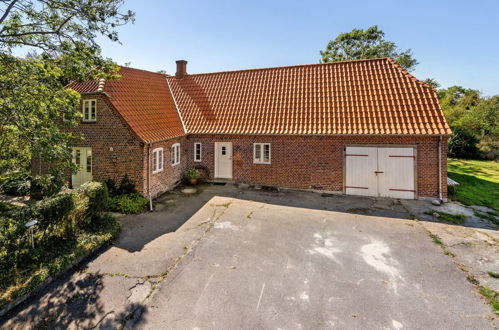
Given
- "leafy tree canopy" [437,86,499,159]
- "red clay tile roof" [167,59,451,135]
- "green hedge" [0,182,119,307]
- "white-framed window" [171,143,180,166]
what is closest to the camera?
"green hedge" [0,182,119,307]

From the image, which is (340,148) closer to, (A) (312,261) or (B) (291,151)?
(B) (291,151)

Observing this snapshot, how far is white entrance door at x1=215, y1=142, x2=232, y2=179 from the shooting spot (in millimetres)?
15031

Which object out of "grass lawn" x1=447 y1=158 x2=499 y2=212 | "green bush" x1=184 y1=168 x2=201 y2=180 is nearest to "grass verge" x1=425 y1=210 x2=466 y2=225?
"grass lawn" x1=447 y1=158 x2=499 y2=212

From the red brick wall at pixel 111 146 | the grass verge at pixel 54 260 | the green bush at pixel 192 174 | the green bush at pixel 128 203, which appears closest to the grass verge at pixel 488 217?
the green bush at pixel 192 174

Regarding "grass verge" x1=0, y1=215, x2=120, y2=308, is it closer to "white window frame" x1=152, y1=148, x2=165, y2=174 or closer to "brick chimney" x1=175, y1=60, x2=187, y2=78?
"white window frame" x1=152, y1=148, x2=165, y2=174

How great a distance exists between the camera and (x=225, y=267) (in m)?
7.08

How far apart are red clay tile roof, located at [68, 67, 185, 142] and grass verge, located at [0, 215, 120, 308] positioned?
4255mm

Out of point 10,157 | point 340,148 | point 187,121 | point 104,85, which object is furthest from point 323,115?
point 10,157

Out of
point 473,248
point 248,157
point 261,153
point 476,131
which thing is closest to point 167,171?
point 248,157

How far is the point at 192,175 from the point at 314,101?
25.6 ft

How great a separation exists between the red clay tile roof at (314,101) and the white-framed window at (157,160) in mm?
2953

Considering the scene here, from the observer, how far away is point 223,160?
15.1 m

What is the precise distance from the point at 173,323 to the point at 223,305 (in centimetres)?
104

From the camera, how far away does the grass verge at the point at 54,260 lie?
585cm
